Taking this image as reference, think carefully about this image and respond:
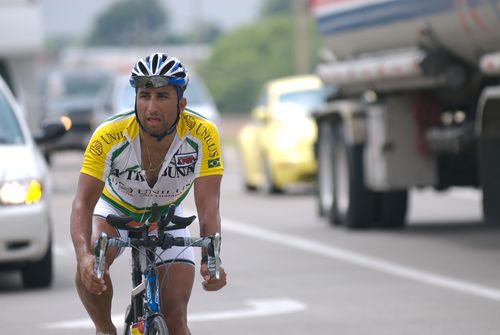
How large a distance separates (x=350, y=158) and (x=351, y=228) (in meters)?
0.80

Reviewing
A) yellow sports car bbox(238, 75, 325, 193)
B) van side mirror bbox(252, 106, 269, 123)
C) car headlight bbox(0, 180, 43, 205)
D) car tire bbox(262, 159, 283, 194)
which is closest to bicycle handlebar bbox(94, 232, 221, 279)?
car headlight bbox(0, 180, 43, 205)

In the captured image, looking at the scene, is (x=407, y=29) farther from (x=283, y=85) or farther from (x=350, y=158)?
(x=283, y=85)

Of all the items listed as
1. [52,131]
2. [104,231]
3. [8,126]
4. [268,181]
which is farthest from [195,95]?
[104,231]

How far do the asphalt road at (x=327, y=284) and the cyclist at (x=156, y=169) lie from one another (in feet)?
10.2

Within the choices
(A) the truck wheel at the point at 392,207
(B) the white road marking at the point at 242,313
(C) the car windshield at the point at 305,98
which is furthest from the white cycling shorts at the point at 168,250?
(C) the car windshield at the point at 305,98

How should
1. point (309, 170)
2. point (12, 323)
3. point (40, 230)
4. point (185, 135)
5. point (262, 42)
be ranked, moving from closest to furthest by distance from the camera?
point (185, 135) → point (12, 323) → point (40, 230) → point (309, 170) → point (262, 42)

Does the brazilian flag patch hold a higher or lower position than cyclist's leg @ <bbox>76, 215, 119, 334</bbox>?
higher

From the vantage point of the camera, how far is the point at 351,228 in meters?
18.4

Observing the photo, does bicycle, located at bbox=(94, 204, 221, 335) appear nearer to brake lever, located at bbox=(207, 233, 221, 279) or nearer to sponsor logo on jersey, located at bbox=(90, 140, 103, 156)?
brake lever, located at bbox=(207, 233, 221, 279)

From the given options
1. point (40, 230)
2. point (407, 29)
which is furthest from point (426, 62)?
point (40, 230)

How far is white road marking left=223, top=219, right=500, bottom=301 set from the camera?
12609 millimetres

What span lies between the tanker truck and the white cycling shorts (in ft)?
22.8

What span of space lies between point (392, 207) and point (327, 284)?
17.1 feet

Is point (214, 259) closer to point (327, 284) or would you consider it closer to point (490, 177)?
point (327, 284)
